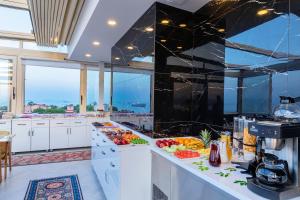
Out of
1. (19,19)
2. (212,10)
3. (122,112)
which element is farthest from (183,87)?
(19,19)

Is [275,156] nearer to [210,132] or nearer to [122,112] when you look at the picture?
[210,132]

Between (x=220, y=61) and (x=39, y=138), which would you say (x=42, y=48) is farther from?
(x=220, y=61)

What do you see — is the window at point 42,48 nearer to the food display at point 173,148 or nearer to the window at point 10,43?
the window at point 10,43

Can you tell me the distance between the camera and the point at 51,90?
231 inches

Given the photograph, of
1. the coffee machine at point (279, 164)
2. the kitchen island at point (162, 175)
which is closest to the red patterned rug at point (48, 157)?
the kitchen island at point (162, 175)

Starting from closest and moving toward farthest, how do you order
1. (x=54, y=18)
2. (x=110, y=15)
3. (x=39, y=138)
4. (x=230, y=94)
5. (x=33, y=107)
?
(x=230, y=94), (x=110, y=15), (x=54, y=18), (x=39, y=138), (x=33, y=107)

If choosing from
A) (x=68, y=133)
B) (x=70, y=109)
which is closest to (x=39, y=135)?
(x=68, y=133)

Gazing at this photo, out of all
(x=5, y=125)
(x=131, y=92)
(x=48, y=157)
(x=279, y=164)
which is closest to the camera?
(x=279, y=164)

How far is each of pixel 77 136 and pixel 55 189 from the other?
2.59 meters

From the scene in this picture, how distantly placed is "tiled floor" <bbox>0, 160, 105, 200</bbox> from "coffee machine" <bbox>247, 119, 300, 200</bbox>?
2319mm

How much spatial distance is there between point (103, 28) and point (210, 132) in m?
2.37

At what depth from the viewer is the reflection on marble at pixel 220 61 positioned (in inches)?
63.6

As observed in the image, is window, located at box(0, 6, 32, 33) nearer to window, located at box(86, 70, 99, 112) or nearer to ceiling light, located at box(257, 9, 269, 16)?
window, located at box(86, 70, 99, 112)

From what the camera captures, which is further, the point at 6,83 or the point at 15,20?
the point at 6,83
